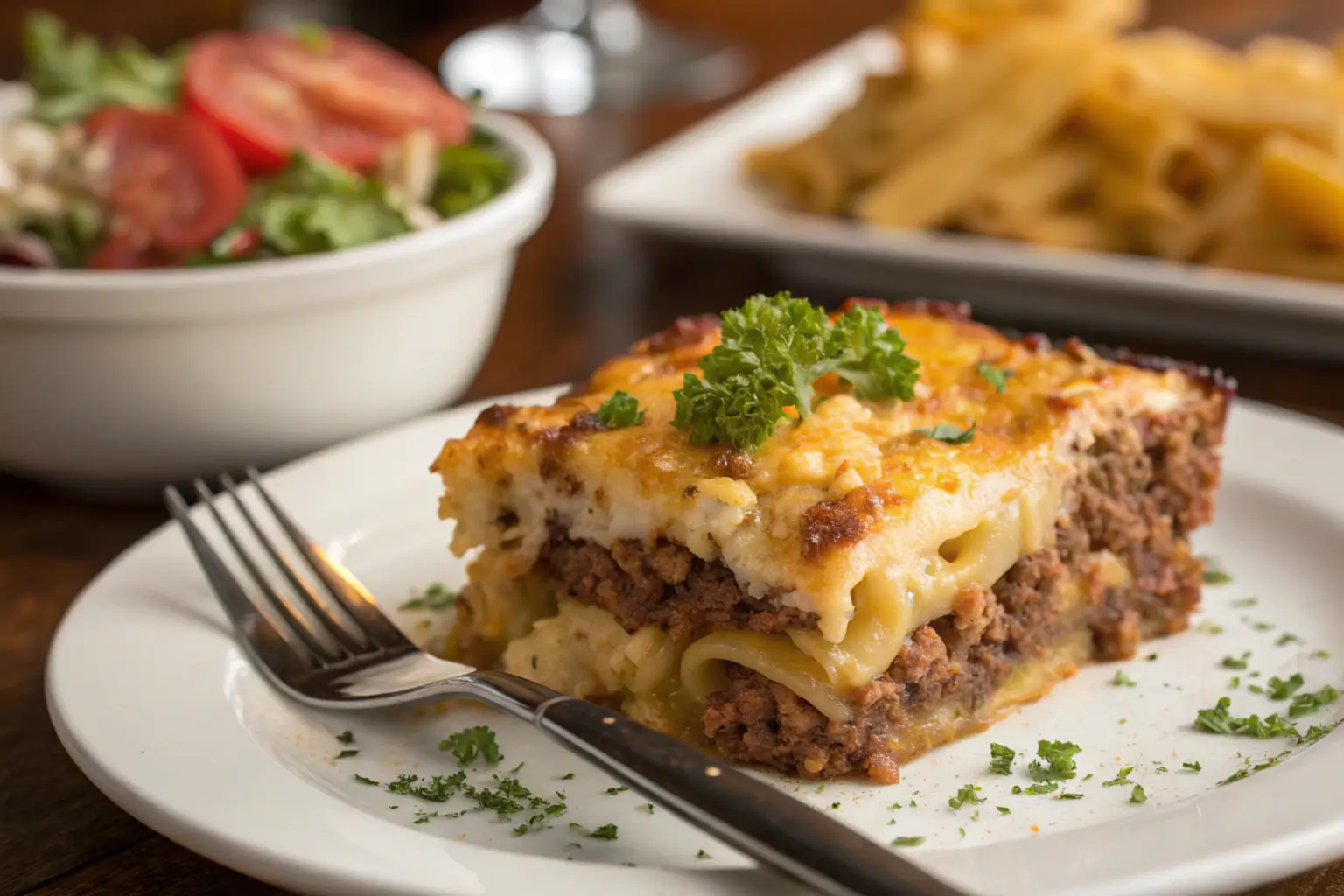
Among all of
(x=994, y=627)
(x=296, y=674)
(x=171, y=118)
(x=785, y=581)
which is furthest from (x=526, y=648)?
(x=171, y=118)

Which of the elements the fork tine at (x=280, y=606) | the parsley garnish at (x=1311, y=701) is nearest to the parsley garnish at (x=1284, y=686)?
the parsley garnish at (x=1311, y=701)

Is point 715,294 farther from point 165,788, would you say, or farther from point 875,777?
point 165,788

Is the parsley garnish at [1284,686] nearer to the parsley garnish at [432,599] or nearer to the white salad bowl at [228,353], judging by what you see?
the parsley garnish at [432,599]

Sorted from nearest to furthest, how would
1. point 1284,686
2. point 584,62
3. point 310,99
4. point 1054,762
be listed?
point 1054,762
point 1284,686
point 310,99
point 584,62

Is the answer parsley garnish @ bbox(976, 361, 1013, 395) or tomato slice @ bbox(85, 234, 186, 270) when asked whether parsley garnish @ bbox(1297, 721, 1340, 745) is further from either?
tomato slice @ bbox(85, 234, 186, 270)

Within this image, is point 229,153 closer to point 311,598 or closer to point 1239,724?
point 311,598

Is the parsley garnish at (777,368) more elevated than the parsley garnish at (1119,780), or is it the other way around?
the parsley garnish at (777,368)

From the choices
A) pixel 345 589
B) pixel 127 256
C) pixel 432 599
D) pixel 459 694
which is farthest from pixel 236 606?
pixel 127 256
